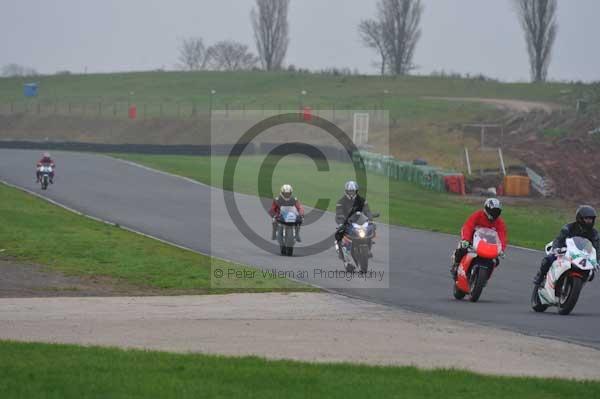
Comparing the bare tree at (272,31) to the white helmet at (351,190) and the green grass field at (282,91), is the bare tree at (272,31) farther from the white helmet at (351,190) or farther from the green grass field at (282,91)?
the white helmet at (351,190)

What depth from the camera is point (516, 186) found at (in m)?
46.8

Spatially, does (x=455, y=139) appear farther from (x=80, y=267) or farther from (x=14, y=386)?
(x=14, y=386)

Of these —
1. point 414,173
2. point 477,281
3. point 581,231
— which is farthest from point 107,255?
point 414,173

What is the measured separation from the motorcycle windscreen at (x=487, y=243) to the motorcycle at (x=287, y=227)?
7.32 m

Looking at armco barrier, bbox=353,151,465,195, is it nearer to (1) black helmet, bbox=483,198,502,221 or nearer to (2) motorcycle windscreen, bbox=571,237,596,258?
(1) black helmet, bbox=483,198,502,221

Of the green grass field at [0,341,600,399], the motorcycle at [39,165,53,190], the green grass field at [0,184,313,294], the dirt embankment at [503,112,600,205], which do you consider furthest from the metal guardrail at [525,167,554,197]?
the green grass field at [0,341,600,399]

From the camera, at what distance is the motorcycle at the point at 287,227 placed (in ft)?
79.7

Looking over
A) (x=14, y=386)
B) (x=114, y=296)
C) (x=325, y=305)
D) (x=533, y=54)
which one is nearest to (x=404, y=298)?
(x=325, y=305)

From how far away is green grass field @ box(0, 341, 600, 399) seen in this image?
9.55 m

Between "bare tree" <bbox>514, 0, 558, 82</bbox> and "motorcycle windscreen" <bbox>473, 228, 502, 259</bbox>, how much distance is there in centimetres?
8309

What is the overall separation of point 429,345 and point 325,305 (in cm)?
414

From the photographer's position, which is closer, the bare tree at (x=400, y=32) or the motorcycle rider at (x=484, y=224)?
the motorcycle rider at (x=484, y=224)

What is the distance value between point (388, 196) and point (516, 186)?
6203 mm

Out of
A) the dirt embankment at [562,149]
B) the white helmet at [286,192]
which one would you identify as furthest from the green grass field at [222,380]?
the dirt embankment at [562,149]
